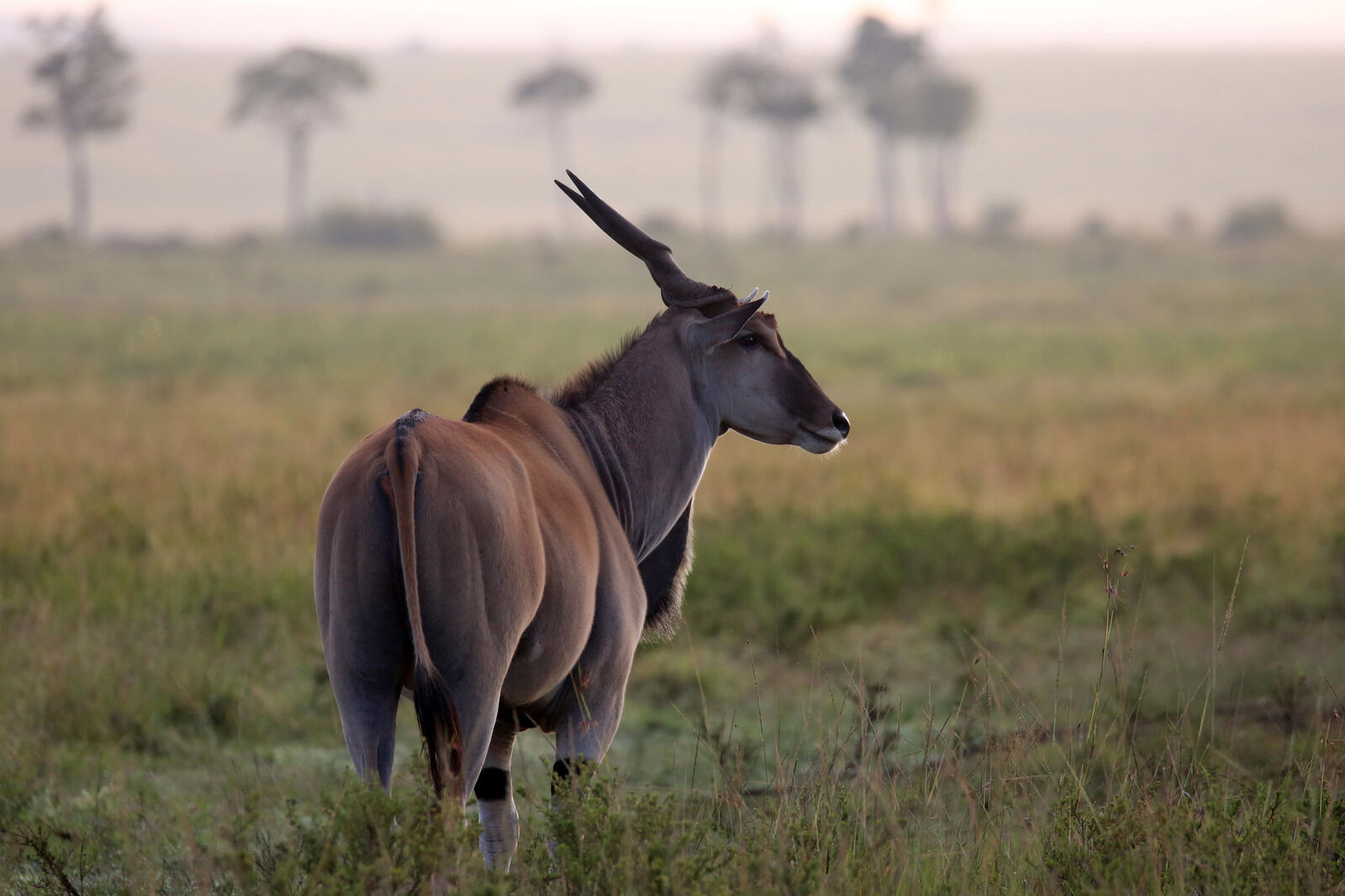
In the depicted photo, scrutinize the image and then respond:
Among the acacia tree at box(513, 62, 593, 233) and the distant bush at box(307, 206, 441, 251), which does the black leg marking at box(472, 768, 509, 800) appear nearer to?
the distant bush at box(307, 206, 441, 251)

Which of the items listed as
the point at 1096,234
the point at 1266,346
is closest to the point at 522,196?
the point at 1096,234

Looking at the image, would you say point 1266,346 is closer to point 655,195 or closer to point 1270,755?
point 1270,755

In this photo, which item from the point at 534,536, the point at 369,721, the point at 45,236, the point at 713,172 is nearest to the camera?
the point at 369,721

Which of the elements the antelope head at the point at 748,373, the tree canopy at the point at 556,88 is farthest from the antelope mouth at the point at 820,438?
the tree canopy at the point at 556,88

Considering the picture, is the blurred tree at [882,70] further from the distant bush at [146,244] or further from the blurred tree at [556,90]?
the distant bush at [146,244]

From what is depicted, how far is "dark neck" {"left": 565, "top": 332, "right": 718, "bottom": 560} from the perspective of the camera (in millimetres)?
4316

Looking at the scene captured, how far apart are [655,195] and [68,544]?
95808 millimetres

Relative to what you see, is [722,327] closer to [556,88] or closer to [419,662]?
[419,662]

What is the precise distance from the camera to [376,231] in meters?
50.7

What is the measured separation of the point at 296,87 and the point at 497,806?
6055cm

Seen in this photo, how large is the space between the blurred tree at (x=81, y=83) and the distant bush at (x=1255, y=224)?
139ft

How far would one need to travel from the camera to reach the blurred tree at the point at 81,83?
56.7 m

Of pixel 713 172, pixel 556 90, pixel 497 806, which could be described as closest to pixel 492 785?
pixel 497 806

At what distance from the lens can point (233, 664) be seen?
280 inches
